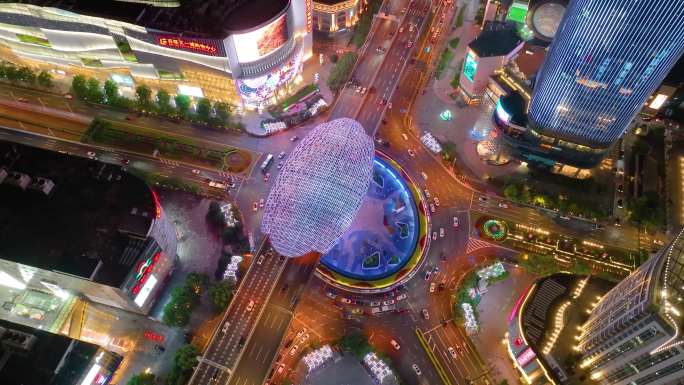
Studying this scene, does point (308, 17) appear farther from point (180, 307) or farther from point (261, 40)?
point (180, 307)

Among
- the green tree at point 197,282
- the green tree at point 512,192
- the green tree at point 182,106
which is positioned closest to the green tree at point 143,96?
the green tree at point 182,106

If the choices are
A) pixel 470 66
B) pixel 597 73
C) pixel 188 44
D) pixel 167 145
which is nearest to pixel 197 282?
pixel 167 145

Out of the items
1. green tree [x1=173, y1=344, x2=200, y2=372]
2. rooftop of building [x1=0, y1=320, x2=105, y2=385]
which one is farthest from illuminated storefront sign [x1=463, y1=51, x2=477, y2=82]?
rooftop of building [x1=0, y1=320, x2=105, y2=385]

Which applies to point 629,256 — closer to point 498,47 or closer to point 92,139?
point 498,47

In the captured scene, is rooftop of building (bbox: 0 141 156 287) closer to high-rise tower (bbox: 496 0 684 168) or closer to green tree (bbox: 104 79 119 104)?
green tree (bbox: 104 79 119 104)

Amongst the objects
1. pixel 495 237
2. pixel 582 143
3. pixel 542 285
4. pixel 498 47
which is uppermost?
pixel 498 47

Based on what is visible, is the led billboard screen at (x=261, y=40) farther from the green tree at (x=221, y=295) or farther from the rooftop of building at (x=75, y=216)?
the green tree at (x=221, y=295)

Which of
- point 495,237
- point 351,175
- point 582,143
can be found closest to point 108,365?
point 351,175
